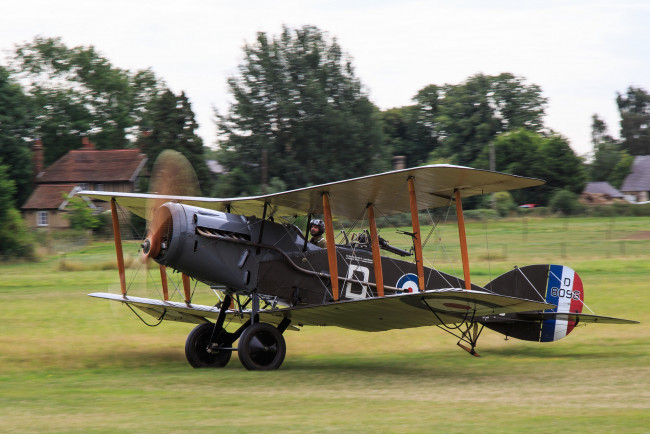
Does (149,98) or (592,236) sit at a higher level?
(149,98)

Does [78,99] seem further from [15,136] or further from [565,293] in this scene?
[565,293]

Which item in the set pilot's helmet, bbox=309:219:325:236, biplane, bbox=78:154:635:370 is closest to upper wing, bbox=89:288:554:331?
biplane, bbox=78:154:635:370

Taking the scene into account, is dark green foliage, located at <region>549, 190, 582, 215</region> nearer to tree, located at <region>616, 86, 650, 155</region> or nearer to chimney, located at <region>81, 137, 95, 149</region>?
chimney, located at <region>81, 137, 95, 149</region>

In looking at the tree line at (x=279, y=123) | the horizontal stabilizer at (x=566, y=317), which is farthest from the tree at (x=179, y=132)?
the horizontal stabilizer at (x=566, y=317)

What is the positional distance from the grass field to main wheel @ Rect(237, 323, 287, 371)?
0.17m

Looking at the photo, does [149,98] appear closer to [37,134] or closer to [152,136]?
[37,134]

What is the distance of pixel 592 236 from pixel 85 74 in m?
50.2

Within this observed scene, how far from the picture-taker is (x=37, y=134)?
63.3m

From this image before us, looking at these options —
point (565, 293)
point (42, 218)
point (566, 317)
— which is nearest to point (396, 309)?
point (566, 317)

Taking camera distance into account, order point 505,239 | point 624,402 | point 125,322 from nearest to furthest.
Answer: point 624,402, point 125,322, point 505,239

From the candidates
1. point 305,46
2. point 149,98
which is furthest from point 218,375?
point 149,98

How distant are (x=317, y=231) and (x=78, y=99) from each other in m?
60.4

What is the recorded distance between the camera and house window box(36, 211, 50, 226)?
54125mm

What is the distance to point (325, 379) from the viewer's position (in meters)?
9.05
